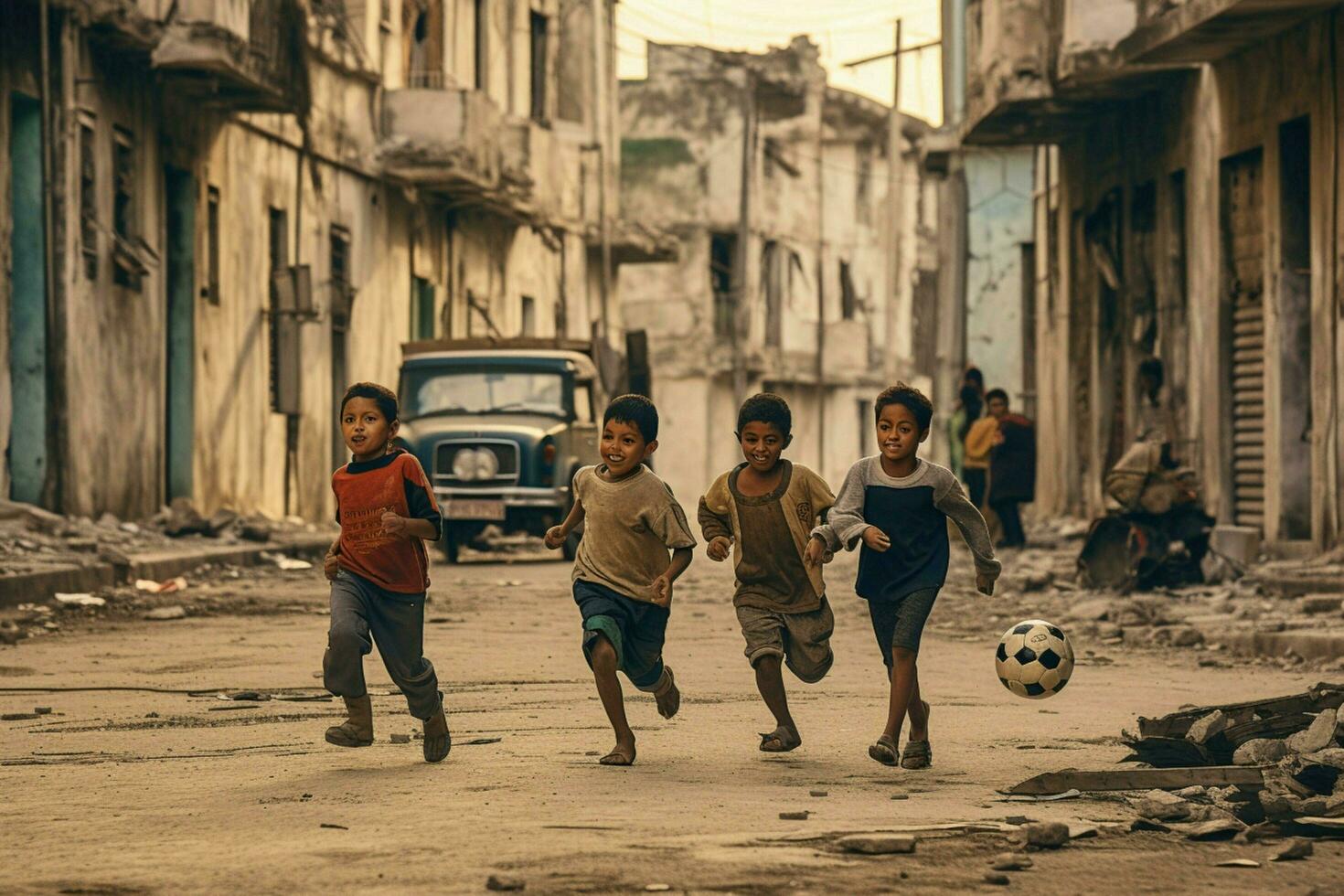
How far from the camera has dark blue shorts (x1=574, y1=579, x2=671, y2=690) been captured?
26.2 ft

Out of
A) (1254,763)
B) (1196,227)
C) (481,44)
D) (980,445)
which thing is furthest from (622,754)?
(481,44)

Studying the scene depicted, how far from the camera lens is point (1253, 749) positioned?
24.9ft

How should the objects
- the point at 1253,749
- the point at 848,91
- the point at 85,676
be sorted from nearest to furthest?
the point at 1253,749 → the point at 85,676 → the point at 848,91

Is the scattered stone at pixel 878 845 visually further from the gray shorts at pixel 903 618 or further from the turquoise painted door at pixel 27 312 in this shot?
the turquoise painted door at pixel 27 312

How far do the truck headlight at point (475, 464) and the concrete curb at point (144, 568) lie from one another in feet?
5.55

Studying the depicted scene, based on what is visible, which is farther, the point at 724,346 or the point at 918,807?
the point at 724,346

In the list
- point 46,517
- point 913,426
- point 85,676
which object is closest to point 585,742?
point 913,426

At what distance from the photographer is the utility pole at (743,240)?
177 ft

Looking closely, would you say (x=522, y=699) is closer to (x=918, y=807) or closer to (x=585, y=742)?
(x=585, y=742)

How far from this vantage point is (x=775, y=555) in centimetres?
823

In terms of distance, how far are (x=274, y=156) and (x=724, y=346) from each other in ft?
89.2

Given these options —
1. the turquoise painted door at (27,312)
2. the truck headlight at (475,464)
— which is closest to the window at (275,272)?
the truck headlight at (475,464)

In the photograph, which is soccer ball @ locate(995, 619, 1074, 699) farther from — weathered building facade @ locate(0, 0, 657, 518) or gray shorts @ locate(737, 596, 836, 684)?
weathered building facade @ locate(0, 0, 657, 518)

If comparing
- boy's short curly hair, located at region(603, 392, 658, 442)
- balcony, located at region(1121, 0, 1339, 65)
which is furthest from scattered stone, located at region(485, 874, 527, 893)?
balcony, located at region(1121, 0, 1339, 65)
